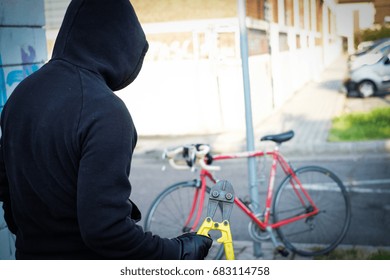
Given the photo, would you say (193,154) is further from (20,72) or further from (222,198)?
(222,198)

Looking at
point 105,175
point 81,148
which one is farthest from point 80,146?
point 105,175

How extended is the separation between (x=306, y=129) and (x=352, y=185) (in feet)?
11.5

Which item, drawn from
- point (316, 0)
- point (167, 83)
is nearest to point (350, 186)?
point (316, 0)

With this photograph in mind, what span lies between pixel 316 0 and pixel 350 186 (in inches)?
90.2

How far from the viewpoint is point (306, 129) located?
970 centimetres

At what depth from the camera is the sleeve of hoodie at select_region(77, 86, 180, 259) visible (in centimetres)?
151

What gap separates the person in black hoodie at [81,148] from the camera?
5.01ft

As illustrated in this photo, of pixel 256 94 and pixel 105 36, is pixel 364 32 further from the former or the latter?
pixel 256 94

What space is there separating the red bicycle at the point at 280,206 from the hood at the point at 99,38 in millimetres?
2055

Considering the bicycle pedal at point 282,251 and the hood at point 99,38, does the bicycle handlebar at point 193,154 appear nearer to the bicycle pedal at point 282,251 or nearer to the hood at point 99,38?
the bicycle pedal at point 282,251

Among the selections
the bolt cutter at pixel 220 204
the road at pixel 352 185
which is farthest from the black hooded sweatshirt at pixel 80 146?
the road at pixel 352 185

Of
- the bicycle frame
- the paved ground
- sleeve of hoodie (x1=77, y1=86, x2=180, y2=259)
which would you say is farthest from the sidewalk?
sleeve of hoodie (x1=77, y1=86, x2=180, y2=259)

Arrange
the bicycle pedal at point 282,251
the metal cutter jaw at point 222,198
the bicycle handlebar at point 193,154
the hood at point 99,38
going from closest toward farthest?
the hood at point 99,38, the metal cutter jaw at point 222,198, the bicycle handlebar at point 193,154, the bicycle pedal at point 282,251
